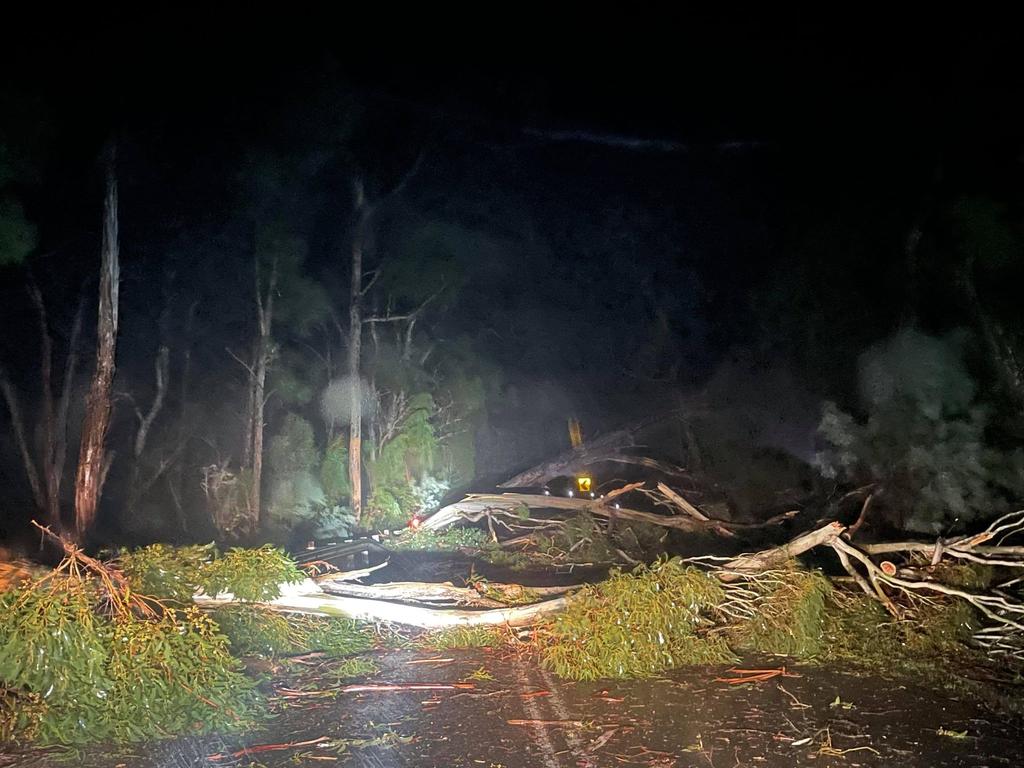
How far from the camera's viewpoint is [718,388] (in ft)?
54.0

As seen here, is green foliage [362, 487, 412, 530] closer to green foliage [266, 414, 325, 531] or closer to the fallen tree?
green foliage [266, 414, 325, 531]

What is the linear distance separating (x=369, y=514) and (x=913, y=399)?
32.9 ft

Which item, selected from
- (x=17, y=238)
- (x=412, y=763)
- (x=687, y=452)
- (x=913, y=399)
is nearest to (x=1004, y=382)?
(x=913, y=399)

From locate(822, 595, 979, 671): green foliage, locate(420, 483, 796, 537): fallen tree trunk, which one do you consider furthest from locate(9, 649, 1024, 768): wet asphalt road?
locate(420, 483, 796, 537): fallen tree trunk

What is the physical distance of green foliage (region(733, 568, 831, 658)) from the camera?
654cm

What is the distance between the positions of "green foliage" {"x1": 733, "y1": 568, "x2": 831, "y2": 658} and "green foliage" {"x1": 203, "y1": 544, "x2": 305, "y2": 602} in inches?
157

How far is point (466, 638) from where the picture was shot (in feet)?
22.7

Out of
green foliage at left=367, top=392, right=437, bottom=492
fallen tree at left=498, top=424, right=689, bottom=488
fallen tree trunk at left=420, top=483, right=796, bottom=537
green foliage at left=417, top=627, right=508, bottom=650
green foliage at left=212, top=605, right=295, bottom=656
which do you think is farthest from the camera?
green foliage at left=367, top=392, right=437, bottom=492

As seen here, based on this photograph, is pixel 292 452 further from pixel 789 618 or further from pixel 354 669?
pixel 789 618

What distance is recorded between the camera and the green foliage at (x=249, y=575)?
6535mm

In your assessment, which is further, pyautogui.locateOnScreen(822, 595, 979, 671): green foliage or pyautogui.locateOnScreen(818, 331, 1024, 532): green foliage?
pyautogui.locateOnScreen(818, 331, 1024, 532): green foliage

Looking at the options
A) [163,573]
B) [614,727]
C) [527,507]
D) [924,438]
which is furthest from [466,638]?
[924,438]

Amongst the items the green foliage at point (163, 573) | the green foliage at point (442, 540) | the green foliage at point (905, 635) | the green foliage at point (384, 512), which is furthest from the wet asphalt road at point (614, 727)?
the green foliage at point (384, 512)

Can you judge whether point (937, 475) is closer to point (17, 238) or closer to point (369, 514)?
point (369, 514)
